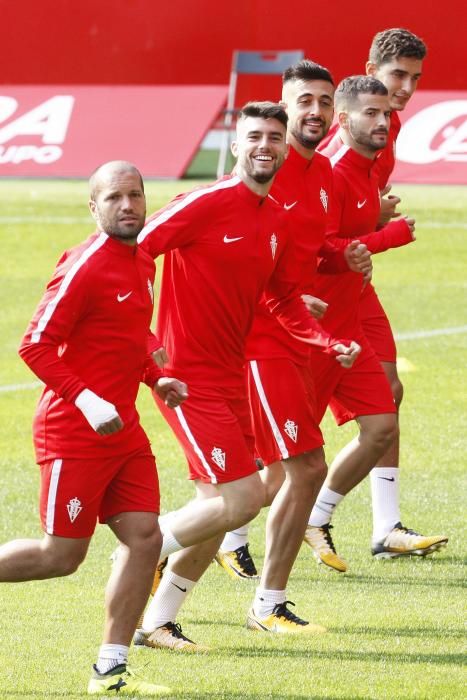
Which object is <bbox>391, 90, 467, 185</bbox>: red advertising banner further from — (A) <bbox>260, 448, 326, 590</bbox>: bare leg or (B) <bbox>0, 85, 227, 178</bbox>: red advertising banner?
(A) <bbox>260, 448, 326, 590</bbox>: bare leg

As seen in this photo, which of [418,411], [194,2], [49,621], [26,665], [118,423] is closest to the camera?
[118,423]

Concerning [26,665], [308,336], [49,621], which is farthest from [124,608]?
[308,336]

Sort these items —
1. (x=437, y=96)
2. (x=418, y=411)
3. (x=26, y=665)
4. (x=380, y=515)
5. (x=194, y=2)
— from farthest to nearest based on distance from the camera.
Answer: (x=194, y=2) < (x=437, y=96) < (x=418, y=411) < (x=380, y=515) < (x=26, y=665)

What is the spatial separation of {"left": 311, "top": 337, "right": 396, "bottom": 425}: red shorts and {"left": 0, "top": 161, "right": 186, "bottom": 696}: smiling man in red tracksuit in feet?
7.80

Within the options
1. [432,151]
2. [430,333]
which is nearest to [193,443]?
[430,333]

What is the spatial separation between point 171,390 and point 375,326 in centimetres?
293

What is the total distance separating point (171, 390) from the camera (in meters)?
6.38

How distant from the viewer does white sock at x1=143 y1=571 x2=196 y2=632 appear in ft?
22.8

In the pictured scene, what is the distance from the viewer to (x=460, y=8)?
27.2 m

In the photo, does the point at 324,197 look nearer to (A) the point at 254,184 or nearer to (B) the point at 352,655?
(A) the point at 254,184

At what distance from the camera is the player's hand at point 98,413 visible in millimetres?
5840

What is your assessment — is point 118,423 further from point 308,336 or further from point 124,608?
point 308,336

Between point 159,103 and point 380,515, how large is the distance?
19012 mm

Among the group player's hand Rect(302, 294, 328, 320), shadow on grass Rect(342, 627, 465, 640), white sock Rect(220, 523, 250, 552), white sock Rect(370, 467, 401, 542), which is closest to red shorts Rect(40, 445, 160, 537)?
shadow on grass Rect(342, 627, 465, 640)
